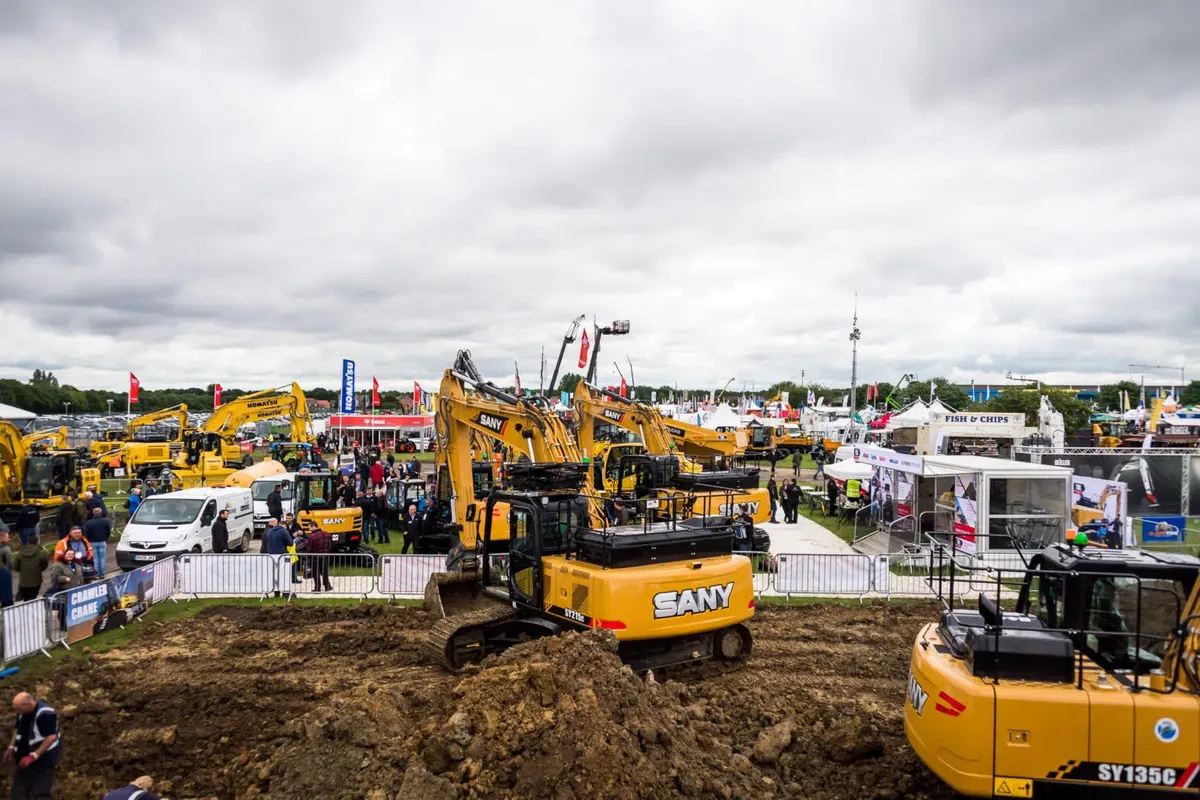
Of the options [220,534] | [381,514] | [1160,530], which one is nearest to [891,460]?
[1160,530]

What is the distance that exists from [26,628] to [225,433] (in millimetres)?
23167

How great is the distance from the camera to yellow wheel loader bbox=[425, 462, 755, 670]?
9109 mm

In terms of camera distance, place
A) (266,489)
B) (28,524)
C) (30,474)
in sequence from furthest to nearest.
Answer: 1. (266,489)
2. (30,474)
3. (28,524)

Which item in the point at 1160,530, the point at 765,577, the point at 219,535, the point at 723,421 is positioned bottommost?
the point at 765,577

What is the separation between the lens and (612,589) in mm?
8922

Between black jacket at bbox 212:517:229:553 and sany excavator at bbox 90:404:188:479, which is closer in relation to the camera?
black jacket at bbox 212:517:229:553

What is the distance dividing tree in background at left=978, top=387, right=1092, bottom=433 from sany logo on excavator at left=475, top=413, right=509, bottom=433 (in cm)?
4803

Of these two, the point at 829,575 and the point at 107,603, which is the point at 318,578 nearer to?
the point at 107,603

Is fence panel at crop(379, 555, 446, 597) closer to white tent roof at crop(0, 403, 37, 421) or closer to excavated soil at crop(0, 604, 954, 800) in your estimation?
excavated soil at crop(0, 604, 954, 800)

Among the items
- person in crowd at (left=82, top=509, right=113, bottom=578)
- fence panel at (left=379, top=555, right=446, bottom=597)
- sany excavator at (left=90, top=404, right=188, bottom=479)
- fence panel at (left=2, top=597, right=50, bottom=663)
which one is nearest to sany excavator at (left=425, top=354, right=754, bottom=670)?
fence panel at (left=379, top=555, right=446, bottom=597)

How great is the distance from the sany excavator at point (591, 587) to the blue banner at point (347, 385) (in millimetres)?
28994

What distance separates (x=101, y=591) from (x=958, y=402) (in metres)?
108

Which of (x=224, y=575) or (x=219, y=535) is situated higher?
(x=219, y=535)

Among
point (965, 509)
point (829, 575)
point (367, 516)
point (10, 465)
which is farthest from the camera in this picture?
point (10, 465)
